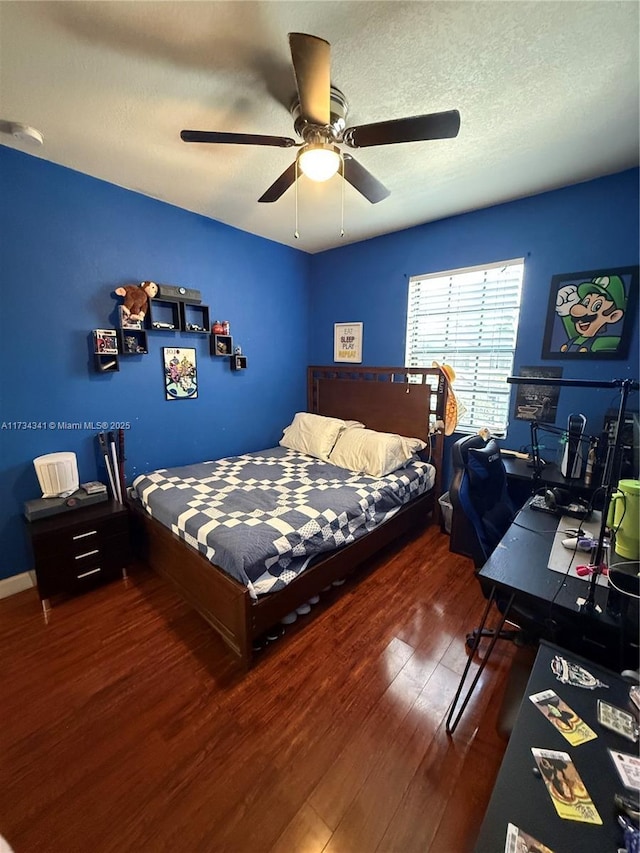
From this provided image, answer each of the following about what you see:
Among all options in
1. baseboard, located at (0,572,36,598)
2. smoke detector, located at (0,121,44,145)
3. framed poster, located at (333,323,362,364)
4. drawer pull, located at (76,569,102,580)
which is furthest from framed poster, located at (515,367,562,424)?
baseboard, located at (0,572,36,598)

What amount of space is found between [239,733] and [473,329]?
3.03 m

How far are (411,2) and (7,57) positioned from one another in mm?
1584

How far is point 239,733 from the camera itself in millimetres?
1388

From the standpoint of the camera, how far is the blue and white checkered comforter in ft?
5.65

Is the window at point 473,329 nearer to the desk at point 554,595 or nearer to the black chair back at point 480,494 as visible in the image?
the black chair back at point 480,494

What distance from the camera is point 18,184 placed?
2.00m

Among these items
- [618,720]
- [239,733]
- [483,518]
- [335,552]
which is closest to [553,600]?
[618,720]

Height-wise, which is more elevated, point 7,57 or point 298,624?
point 7,57

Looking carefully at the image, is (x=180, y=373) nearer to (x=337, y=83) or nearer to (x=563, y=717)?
(x=337, y=83)

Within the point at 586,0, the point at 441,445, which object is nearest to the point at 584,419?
the point at 441,445

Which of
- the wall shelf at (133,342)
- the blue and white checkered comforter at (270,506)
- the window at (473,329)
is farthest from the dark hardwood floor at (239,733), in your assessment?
the wall shelf at (133,342)

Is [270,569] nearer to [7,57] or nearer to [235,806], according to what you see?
[235,806]

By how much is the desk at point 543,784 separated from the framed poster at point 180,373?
111 inches

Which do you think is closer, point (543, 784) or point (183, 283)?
point (543, 784)
